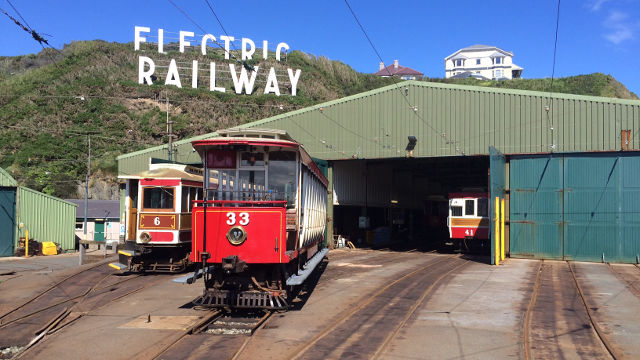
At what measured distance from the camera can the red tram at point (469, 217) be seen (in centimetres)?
2761

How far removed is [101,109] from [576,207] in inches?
1920

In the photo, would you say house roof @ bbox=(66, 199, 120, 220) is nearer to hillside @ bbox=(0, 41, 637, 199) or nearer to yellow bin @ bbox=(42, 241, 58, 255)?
hillside @ bbox=(0, 41, 637, 199)

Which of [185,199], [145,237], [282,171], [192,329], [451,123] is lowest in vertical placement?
[192,329]

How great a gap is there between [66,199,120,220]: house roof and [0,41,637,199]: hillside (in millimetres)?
6630

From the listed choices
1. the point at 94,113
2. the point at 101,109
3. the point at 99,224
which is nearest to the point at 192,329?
the point at 99,224

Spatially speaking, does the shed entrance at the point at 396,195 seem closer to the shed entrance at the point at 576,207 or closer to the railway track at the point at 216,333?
the shed entrance at the point at 576,207

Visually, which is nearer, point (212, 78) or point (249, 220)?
point (249, 220)

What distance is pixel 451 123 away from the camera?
2578 centimetres

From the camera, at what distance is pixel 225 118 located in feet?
197

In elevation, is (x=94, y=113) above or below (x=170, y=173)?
above

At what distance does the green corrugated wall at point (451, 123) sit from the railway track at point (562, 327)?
981 centimetres

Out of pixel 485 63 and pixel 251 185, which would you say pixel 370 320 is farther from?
pixel 485 63

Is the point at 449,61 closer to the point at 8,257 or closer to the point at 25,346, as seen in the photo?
the point at 8,257

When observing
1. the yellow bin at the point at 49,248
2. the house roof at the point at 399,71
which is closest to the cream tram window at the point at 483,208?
the yellow bin at the point at 49,248
